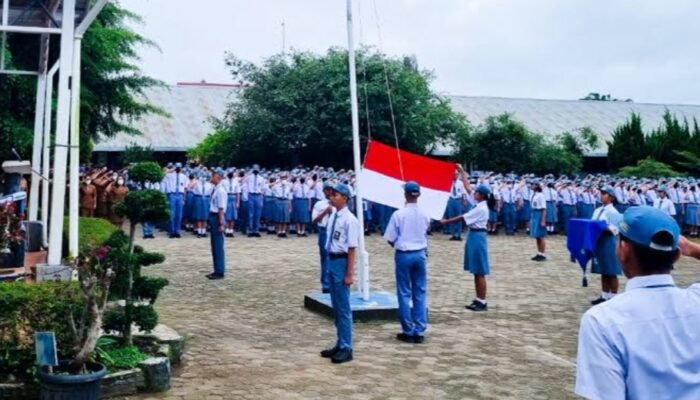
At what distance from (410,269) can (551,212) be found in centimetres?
1527

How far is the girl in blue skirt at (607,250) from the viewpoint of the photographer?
389 inches

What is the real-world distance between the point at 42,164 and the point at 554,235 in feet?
53.3

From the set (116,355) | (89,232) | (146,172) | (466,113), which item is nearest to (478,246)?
(146,172)

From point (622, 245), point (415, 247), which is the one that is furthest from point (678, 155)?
point (622, 245)

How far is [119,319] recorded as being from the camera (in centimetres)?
649

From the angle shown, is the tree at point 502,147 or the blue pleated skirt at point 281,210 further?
the tree at point 502,147

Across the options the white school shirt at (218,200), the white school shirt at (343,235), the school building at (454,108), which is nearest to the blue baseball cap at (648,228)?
the white school shirt at (343,235)

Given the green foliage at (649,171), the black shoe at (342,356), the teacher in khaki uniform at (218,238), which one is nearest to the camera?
the black shoe at (342,356)

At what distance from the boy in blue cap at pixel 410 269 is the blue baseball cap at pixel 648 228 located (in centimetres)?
577

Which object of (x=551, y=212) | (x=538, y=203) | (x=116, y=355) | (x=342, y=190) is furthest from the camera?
(x=551, y=212)

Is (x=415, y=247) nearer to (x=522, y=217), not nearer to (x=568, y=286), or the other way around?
(x=568, y=286)

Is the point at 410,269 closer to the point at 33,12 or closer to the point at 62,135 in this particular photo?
the point at 62,135

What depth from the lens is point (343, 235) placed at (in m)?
7.39

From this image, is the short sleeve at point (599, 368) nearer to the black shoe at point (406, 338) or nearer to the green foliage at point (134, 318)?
the green foliage at point (134, 318)
